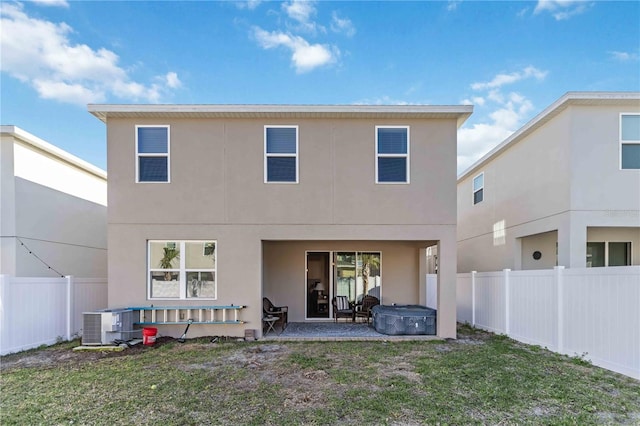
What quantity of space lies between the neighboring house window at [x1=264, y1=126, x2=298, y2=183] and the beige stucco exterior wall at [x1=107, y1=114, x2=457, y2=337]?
0.49 feet

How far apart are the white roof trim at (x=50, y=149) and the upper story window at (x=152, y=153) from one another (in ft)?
10.5

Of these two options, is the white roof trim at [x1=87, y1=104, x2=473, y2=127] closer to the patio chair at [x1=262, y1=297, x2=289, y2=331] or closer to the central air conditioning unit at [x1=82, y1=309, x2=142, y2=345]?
the central air conditioning unit at [x1=82, y1=309, x2=142, y2=345]

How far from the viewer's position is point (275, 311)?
906 centimetres

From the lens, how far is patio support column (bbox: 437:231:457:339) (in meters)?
7.68

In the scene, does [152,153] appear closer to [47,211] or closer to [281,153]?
[281,153]

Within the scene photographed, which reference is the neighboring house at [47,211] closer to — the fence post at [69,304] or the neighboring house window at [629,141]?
the fence post at [69,304]

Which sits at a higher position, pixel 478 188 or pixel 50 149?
pixel 50 149

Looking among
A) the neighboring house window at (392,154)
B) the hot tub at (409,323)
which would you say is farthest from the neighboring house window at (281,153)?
the hot tub at (409,323)

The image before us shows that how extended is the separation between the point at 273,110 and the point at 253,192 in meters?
1.94

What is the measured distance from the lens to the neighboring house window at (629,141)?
8.18m

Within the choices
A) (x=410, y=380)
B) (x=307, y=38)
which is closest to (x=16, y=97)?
(x=307, y=38)

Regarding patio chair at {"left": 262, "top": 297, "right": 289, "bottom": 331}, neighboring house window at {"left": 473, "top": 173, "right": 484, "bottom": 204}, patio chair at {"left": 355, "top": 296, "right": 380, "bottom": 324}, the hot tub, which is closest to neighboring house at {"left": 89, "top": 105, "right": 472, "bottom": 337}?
the hot tub

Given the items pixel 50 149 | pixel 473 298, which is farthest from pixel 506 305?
pixel 50 149

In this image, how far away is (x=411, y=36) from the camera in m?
11.3
